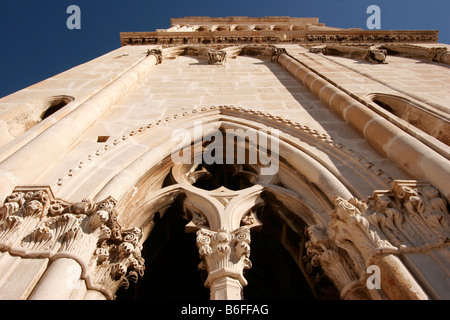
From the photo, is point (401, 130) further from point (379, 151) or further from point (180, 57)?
point (180, 57)

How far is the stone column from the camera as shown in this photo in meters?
2.85

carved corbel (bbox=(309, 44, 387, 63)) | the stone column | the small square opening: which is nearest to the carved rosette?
the stone column

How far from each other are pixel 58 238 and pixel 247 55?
9.60 meters

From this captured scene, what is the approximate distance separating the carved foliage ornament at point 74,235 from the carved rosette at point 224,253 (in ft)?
2.14

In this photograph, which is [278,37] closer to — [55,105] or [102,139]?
[55,105]

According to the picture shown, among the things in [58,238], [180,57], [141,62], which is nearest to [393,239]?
[58,238]

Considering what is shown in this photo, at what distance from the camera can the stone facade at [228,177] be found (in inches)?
108

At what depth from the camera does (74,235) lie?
2863 mm

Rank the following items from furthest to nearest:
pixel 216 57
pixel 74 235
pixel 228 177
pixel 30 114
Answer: pixel 216 57
pixel 30 114
pixel 228 177
pixel 74 235

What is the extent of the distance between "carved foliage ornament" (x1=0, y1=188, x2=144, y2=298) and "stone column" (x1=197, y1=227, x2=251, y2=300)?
664mm

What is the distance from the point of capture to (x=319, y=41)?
38.4ft

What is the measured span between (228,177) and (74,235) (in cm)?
292

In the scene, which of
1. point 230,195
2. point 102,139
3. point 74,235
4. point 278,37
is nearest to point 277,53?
point 278,37

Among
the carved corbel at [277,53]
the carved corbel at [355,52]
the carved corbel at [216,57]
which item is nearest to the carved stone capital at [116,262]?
the carved corbel at [216,57]
